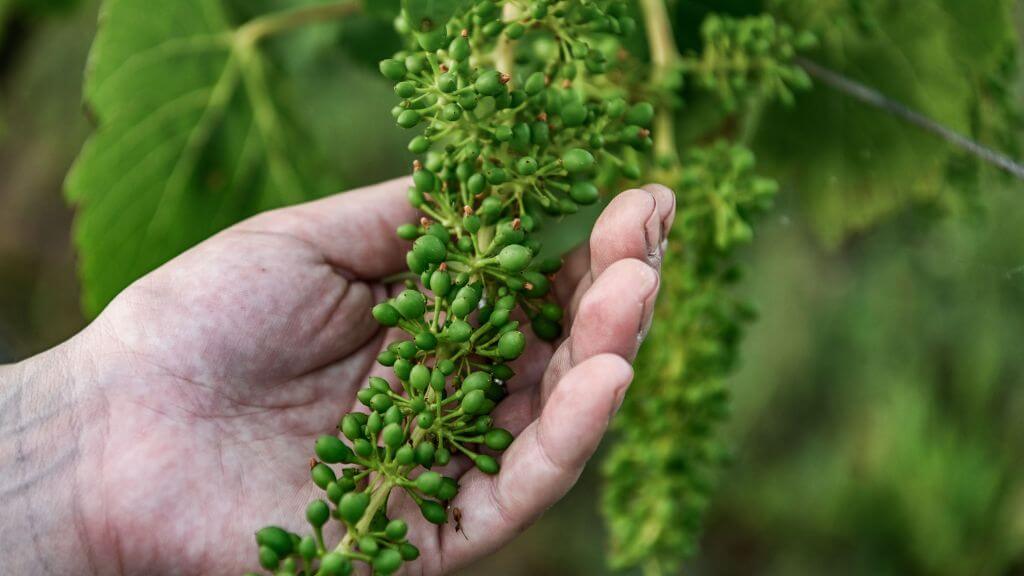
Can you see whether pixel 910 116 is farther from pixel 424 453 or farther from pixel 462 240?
pixel 424 453

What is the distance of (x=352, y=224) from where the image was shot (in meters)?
1.48

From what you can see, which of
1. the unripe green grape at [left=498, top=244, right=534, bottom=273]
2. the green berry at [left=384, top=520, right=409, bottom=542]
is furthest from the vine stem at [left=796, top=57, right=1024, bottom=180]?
the green berry at [left=384, top=520, right=409, bottom=542]

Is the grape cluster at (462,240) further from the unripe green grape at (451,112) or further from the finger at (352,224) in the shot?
the finger at (352,224)

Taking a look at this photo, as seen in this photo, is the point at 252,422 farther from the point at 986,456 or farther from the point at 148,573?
the point at 986,456

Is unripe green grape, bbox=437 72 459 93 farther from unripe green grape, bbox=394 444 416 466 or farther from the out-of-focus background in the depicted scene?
the out-of-focus background

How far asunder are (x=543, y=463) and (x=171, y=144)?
106 cm

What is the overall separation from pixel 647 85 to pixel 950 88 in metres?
0.57

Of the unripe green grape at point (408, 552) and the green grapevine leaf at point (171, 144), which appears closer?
the unripe green grape at point (408, 552)

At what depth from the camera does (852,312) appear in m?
3.34

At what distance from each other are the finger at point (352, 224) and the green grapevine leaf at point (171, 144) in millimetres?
302

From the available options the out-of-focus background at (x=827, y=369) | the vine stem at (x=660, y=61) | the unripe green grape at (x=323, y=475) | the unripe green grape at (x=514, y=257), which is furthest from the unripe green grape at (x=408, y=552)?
the out-of-focus background at (x=827, y=369)

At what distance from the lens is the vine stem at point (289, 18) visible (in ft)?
5.41

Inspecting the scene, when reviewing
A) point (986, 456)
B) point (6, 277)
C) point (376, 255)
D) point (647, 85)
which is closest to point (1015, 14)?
point (647, 85)

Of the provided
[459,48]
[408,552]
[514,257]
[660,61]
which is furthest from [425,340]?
Result: [660,61]
